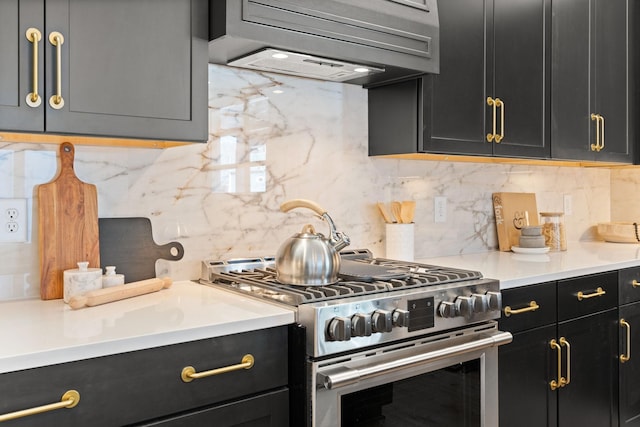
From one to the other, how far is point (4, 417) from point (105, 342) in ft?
0.73

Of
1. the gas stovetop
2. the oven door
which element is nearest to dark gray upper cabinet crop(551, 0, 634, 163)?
the gas stovetop

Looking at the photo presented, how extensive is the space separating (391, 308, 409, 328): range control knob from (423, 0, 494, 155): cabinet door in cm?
83

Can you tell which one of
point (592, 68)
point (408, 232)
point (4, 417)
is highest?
point (592, 68)

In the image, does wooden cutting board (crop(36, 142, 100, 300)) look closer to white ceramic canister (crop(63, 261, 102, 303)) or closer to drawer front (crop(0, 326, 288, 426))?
white ceramic canister (crop(63, 261, 102, 303))

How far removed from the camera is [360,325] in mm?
1558

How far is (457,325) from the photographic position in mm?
1857

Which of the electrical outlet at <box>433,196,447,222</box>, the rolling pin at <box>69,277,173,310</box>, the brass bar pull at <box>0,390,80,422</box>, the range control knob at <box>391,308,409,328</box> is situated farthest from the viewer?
the electrical outlet at <box>433,196,447,222</box>

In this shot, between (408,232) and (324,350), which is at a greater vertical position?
(408,232)

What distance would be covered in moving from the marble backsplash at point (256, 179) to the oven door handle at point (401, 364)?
0.73 metres

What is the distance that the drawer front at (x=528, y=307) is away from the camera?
2.07 metres

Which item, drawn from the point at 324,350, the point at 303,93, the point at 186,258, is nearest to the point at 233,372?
the point at 324,350

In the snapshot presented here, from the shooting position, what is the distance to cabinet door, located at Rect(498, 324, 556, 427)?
2076 millimetres

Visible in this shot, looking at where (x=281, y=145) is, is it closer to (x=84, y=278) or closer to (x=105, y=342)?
(x=84, y=278)

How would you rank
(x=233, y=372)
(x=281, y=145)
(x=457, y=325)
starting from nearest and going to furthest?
(x=233, y=372)
(x=457, y=325)
(x=281, y=145)
